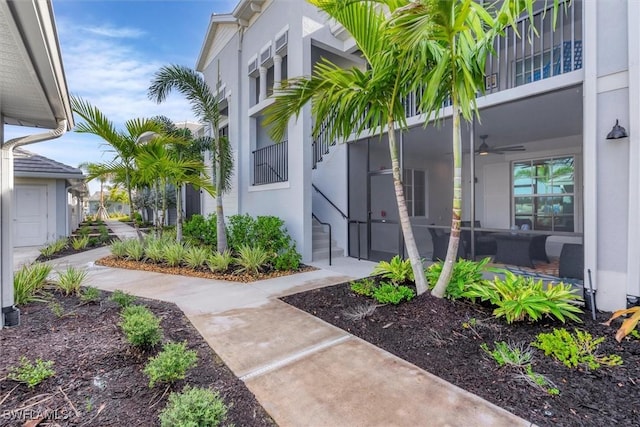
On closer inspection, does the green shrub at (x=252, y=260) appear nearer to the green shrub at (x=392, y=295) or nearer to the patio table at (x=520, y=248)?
the green shrub at (x=392, y=295)

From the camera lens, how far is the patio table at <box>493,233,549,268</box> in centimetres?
611

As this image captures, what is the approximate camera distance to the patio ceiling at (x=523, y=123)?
17.3 ft

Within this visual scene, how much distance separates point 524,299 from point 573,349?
2.36 ft

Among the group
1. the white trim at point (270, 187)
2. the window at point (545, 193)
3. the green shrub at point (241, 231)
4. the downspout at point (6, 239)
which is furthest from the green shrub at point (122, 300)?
the window at point (545, 193)

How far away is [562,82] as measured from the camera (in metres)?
4.34

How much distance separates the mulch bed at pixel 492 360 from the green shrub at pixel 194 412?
150cm

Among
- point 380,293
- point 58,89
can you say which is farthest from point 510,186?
point 58,89

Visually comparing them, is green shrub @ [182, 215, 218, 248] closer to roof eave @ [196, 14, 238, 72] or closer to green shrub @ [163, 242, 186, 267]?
green shrub @ [163, 242, 186, 267]

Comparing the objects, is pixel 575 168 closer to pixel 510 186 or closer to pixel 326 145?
pixel 510 186

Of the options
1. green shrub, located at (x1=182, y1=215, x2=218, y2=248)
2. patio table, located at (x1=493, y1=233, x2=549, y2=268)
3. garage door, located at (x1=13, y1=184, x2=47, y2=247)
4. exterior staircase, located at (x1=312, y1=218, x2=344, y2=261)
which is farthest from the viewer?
garage door, located at (x1=13, y1=184, x2=47, y2=247)

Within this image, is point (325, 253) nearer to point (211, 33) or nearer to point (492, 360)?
point (492, 360)

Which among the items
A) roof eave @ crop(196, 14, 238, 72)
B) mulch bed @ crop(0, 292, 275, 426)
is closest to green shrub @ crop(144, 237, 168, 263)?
mulch bed @ crop(0, 292, 275, 426)

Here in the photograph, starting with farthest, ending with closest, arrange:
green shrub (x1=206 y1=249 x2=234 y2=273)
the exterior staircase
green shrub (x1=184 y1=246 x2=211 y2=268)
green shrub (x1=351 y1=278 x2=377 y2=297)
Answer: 1. the exterior staircase
2. green shrub (x1=184 y1=246 x2=211 y2=268)
3. green shrub (x1=206 y1=249 x2=234 y2=273)
4. green shrub (x1=351 y1=278 x2=377 y2=297)

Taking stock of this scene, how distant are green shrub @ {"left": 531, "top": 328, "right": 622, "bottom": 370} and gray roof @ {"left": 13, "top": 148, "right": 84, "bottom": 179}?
14.1 m
